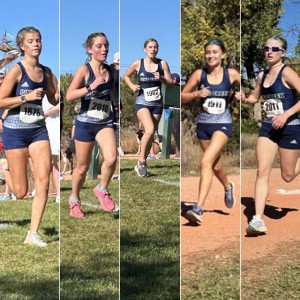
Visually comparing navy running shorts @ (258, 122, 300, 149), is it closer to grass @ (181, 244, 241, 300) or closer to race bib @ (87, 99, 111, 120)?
grass @ (181, 244, 241, 300)

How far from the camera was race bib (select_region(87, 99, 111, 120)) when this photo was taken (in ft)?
17.8

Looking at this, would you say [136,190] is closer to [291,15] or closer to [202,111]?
[202,111]

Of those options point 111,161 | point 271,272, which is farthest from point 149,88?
point 271,272

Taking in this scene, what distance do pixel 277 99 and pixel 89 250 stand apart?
2.00 m

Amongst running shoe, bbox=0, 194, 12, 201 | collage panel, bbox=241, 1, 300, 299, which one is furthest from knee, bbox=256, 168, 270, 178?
running shoe, bbox=0, 194, 12, 201

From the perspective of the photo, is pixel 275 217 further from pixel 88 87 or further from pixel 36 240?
pixel 36 240

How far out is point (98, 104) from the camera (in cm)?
543

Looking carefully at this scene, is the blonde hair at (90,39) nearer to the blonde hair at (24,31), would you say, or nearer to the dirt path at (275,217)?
the blonde hair at (24,31)

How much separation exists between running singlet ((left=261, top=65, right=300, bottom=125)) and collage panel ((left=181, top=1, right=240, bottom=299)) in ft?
0.73

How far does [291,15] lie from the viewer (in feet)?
16.6

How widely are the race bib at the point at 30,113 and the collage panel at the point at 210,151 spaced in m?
1.25

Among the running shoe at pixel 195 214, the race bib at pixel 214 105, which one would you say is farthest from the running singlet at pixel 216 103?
the running shoe at pixel 195 214

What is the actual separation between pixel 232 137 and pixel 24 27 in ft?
6.44

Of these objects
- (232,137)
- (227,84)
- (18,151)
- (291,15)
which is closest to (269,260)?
(232,137)
